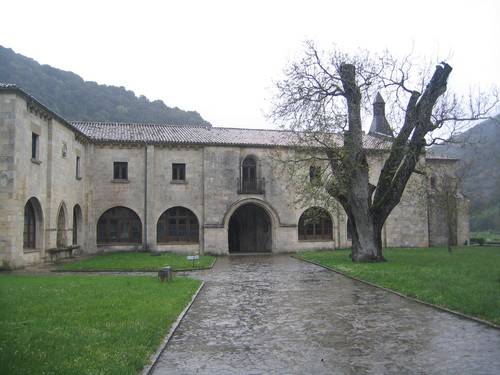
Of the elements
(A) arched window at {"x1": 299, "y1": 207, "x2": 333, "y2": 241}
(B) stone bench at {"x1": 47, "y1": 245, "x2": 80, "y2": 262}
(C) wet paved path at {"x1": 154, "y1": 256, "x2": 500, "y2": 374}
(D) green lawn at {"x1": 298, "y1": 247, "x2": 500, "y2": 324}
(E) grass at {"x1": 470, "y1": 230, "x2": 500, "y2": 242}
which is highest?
(A) arched window at {"x1": 299, "y1": 207, "x2": 333, "y2": 241}

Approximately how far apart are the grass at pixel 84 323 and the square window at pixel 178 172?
53.7ft

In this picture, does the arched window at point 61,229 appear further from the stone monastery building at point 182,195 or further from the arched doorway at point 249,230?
the arched doorway at point 249,230

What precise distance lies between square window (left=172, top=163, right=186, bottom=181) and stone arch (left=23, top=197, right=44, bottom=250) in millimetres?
10459

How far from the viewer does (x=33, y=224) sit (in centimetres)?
2156

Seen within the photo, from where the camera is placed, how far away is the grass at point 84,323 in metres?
6.39

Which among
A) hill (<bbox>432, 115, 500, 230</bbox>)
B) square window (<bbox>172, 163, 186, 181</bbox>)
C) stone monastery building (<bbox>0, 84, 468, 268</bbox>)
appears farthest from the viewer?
hill (<bbox>432, 115, 500, 230</bbox>)

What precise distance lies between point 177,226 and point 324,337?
914 inches

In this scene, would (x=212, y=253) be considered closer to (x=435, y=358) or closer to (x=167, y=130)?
(x=167, y=130)

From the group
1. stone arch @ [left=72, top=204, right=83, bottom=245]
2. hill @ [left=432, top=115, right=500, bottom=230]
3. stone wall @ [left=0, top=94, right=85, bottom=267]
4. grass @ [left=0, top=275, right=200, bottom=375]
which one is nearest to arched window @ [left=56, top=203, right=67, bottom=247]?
stone wall @ [left=0, top=94, right=85, bottom=267]

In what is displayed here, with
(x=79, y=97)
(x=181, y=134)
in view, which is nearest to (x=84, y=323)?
(x=181, y=134)

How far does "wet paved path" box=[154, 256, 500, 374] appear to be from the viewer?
6668mm

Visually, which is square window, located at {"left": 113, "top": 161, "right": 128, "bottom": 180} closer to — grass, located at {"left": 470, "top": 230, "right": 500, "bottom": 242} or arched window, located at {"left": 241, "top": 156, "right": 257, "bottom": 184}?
arched window, located at {"left": 241, "top": 156, "right": 257, "bottom": 184}

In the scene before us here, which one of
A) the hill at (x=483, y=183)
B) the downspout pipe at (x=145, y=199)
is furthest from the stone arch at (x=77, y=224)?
the hill at (x=483, y=183)

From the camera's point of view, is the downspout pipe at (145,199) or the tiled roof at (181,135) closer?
the downspout pipe at (145,199)
